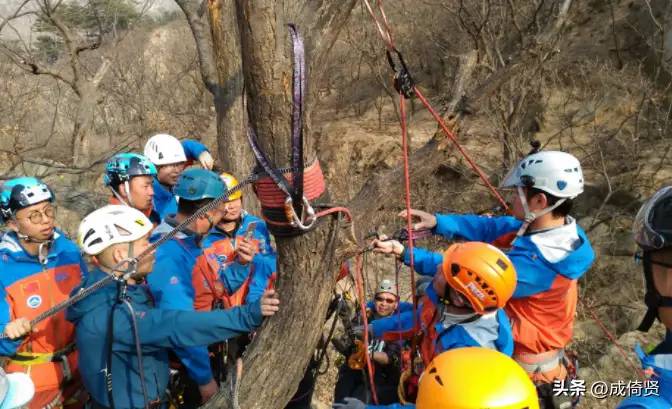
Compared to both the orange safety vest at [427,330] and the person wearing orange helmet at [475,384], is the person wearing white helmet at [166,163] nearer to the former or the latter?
the orange safety vest at [427,330]

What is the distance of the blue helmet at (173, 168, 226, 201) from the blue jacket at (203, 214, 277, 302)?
0.45 metres

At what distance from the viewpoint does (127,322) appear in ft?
8.06

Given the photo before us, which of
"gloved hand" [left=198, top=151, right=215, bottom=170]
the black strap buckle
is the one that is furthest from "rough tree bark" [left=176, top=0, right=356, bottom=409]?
"gloved hand" [left=198, top=151, right=215, bottom=170]

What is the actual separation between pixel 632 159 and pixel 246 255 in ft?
26.2

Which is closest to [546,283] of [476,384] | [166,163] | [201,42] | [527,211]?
[527,211]

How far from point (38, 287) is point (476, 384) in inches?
109

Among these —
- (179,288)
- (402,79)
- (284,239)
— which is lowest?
(179,288)

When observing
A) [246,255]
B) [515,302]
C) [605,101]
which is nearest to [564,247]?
[515,302]

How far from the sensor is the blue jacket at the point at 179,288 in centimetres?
299

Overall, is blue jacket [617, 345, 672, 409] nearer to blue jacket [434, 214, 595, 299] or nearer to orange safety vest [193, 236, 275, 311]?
blue jacket [434, 214, 595, 299]

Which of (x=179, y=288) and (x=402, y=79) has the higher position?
(x=402, y=79)

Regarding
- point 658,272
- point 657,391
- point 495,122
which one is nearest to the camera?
point 657,391

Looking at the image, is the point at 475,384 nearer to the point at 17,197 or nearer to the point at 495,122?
the point at 17,197

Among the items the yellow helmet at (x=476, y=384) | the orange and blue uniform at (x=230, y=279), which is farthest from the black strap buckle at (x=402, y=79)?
the orange and blue uniform at (x=230, y=279)
